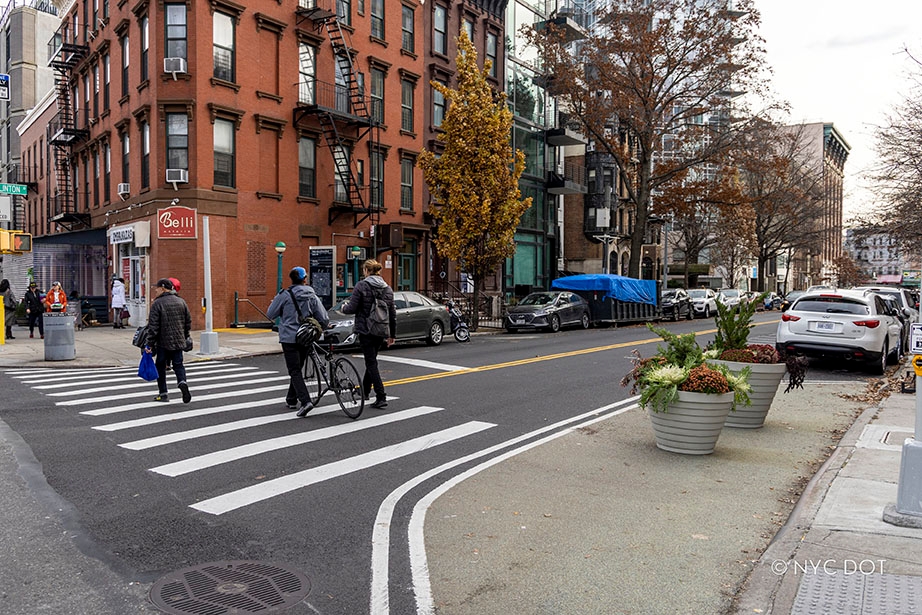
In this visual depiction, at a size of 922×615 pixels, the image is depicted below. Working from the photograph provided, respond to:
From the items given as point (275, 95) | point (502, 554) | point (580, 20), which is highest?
point (580, 20)

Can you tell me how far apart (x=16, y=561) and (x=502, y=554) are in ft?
10.1

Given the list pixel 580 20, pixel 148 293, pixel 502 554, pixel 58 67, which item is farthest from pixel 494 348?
pixel 580 20

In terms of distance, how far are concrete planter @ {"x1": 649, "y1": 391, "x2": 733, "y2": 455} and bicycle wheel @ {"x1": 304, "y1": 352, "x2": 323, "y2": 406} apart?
449cm

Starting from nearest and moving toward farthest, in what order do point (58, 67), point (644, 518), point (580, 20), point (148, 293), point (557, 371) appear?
point (644, 518) < point (557, 371) < point (148, 293) < point (58, 67) < point (580, 20)

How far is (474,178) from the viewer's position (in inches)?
993

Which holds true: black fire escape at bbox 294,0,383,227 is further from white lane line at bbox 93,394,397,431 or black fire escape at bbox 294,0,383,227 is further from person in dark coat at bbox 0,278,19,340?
white lane line at bbox 93,394,397,431

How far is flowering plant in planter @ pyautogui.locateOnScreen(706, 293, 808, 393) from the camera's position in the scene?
8.30 meters

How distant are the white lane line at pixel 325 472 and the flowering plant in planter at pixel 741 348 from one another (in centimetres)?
302

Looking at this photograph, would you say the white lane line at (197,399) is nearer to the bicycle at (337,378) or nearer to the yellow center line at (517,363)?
the bicycle at (337,378)

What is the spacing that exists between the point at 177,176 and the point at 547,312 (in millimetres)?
13503

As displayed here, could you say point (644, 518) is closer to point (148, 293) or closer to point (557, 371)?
point (557, 371)

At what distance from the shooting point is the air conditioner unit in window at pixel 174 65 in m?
22.7

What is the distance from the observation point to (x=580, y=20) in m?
44.5

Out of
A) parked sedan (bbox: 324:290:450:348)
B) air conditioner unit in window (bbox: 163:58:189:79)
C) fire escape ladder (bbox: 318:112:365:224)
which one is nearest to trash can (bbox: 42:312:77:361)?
parked sedan (bbox: 324:290:450:348)
